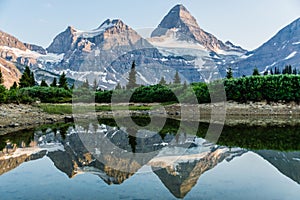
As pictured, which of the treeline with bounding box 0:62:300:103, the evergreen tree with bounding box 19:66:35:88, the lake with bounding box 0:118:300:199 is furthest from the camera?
the evergreen tree with bounding box 19:66:35:88

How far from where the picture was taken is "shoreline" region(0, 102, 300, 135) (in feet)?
91.4

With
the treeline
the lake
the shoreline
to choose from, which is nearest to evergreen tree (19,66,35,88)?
the treeline

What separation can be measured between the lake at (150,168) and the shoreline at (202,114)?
33.5 ft

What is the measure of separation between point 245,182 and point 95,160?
6028mm

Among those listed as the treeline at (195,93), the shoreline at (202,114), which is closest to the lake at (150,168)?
the shoreline at (202,114)

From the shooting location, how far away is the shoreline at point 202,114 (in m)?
27.9

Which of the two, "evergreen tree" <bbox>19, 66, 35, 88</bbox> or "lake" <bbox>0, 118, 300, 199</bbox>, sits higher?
"evergreen tree" <bbox>19, 66, 35, 88</bbox>

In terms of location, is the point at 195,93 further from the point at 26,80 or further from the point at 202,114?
the point at 26,80

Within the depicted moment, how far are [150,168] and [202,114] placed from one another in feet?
92.2

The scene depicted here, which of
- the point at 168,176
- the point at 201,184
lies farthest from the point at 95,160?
the point at 201,184

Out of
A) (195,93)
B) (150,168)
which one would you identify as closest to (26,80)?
(195,93)

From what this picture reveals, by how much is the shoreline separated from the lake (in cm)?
1022

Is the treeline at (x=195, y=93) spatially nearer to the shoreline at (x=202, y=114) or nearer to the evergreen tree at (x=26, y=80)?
the shoreline at (x=202, y=114)

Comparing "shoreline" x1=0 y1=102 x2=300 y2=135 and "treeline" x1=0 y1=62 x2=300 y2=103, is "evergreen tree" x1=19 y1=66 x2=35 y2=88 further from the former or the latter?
"shoreline" x1=0 y1=102 x2=300 y2=135
